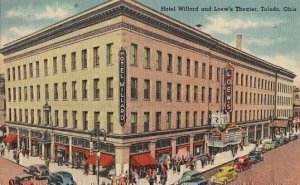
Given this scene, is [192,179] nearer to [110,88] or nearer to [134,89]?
[134,89]

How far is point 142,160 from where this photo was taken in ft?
58.1

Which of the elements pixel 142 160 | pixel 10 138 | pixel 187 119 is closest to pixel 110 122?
pixel 142 160

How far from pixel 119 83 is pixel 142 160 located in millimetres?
4879

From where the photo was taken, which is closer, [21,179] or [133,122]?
[133,122]

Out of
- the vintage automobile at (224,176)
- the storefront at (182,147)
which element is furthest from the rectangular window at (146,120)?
the vintage automobile at (224,176)

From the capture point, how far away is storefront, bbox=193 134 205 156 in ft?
74.1

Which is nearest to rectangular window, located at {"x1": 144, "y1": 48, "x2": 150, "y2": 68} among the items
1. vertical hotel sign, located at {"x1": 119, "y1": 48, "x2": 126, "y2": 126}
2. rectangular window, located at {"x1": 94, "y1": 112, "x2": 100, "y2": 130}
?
vertical hotel sign, located at {"x1": 119, "y1": 48, "x2": 126, "y2": 126}

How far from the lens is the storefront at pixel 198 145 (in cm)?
2258

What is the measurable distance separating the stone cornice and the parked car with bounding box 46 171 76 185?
28.7ft

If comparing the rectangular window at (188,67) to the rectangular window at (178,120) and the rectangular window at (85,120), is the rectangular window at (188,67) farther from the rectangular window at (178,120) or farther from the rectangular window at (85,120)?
the rectangular window at (85,120)

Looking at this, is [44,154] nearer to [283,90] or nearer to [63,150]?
[63,150]

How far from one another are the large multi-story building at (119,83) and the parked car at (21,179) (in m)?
2.73

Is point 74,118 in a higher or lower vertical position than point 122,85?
lower

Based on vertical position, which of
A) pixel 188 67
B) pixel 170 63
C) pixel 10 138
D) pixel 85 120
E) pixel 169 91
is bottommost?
pixel 10 138
